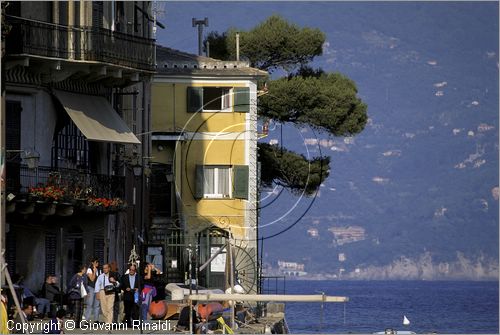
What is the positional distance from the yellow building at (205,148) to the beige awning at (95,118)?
49.2 ft

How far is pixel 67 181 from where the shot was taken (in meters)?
51.9

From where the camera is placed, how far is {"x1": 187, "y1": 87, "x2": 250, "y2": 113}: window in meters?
71.6

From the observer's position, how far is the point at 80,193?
5222 cm

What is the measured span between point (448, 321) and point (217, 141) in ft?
161

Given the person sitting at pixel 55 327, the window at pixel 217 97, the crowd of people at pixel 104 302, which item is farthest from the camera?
the window at pixel 217 97

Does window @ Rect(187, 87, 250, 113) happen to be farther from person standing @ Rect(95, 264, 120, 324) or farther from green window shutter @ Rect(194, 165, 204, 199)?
person standing @ Rect(95, 264, 120, 324)

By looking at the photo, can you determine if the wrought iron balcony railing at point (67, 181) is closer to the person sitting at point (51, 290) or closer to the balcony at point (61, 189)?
the balcony at point (61, 189)

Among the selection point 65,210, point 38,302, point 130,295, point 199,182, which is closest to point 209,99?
point 199,182

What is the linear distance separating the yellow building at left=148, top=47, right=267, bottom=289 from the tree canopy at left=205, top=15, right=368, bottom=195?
331 inches

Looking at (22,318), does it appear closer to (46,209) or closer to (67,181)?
(46,209)

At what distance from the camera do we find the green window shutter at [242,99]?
235ft

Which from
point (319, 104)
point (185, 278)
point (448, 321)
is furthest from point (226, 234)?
point (448, 321)

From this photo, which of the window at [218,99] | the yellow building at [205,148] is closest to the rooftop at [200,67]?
the yellow building at [205,148]

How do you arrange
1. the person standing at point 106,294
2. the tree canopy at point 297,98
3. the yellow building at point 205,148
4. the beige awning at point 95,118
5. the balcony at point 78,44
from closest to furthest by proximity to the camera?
the person standing at point 106,294 → the balcony at point 78,44 → the beige awning at point 95,118 → the yellow building at point 205,148 → the tree canopy at point 297,98
